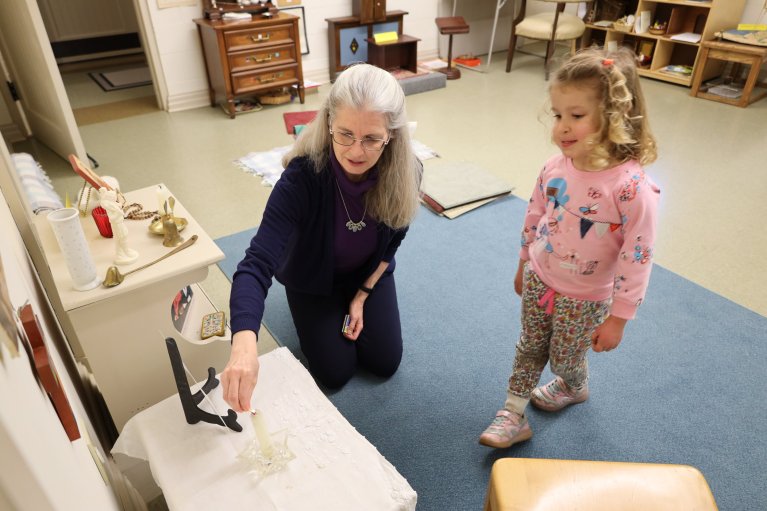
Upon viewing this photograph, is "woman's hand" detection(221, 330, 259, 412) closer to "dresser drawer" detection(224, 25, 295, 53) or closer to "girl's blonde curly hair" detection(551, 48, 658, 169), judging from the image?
"girl's blonde curly hair" detection(551, 48, 658, 169)

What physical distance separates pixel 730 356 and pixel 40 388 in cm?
206

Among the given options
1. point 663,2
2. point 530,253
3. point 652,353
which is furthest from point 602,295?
point 663,2

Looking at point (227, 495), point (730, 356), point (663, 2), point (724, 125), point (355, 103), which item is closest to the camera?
point (227, 495)

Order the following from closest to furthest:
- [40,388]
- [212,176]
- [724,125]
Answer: [40,388] < [212,176] < [724,125]

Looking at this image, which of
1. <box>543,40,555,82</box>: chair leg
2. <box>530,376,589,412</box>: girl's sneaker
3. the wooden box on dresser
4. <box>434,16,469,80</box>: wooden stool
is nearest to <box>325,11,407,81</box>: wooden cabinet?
<box>434,16,469,80</box>: wooden stool

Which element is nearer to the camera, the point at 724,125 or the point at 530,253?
the point at 530,253

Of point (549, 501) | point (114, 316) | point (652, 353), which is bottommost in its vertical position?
point (652, 353)

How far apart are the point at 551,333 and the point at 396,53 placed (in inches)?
154

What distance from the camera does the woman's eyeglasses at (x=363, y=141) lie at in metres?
1.26

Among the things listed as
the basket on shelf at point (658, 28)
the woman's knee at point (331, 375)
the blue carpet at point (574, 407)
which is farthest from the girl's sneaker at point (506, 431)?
the basket on shelf at point (658, 28)

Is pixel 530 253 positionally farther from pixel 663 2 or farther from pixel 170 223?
pixel 663 2

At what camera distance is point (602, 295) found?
1312mm

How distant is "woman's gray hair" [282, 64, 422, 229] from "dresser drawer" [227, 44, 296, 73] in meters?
2.65

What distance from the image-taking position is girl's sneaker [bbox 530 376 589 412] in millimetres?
1658
